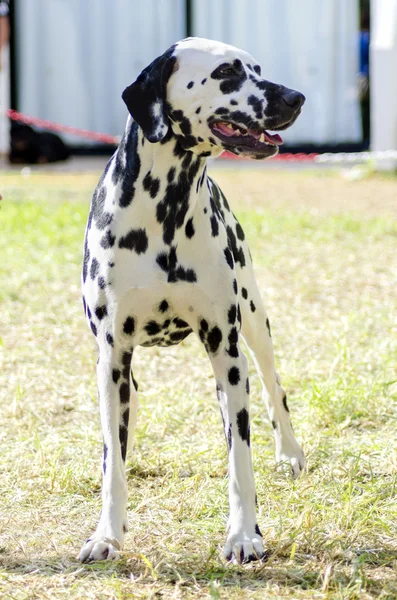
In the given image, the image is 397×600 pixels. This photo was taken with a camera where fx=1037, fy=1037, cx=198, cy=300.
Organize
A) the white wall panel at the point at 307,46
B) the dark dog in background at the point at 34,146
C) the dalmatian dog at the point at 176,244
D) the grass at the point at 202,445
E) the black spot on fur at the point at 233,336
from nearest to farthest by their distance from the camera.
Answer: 1. the grass at the point at 202,445
2. the dalmatian dog at the point at 176,244
3. the black spot on fur at the point at 233,336
4. the dark dog in background at the point at 34,146
5. the white wall panel at the point at 307,46

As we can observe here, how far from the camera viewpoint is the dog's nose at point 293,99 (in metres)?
3.14

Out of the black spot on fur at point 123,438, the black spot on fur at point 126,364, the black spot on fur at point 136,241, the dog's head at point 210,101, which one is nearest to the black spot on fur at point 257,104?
the dog's head at point 210,101

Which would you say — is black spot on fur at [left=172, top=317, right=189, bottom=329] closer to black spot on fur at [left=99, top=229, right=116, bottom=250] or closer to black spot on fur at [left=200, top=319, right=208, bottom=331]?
black spot on fur at [left=200, top=319, right=208, bottom=331]

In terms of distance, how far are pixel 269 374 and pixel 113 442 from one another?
3.13ft

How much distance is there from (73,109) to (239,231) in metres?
10.7

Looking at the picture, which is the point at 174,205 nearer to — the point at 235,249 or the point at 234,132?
the point at 234,132

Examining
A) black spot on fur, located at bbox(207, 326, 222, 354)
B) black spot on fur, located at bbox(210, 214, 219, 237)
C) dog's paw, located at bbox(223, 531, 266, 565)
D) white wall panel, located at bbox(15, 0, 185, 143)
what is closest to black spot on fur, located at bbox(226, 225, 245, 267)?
black spot on fur, located at bbox(210, 214, 219, 237)

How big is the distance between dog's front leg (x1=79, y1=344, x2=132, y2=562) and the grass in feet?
0.33

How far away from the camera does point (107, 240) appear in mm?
3268

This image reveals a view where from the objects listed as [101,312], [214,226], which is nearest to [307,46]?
[214,226]

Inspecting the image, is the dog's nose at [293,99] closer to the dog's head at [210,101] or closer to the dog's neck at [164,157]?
the dog's head at [210,101]

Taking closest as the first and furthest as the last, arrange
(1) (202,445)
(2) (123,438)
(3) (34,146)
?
(2) (123,438), (1) (202,445), (3) (34,146)

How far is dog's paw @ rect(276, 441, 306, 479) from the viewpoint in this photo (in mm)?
3930

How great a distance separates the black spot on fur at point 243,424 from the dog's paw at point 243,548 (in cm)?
30
